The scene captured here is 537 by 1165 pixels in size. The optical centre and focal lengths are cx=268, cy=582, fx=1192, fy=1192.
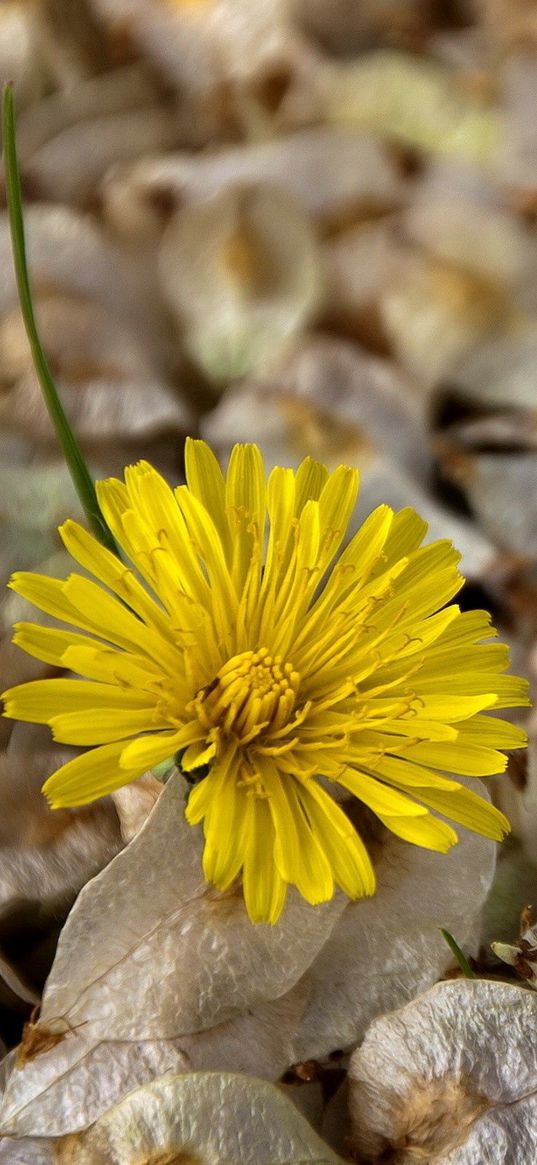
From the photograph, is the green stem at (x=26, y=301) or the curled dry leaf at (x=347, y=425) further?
the curled dry leaf at (x=347, y=425)

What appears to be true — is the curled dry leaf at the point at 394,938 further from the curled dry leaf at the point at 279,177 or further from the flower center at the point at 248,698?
the curled dry leaf at the point at 279,177

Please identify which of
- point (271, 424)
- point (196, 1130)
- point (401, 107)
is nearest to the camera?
point (196, 1130)

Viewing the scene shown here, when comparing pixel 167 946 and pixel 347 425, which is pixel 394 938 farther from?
pixel 347 425

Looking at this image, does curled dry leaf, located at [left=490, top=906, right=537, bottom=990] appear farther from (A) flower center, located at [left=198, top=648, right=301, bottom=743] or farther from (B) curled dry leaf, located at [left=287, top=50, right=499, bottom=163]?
(B) curled dry leaf, located at [left=287, top=50, right=499, bottom=163]

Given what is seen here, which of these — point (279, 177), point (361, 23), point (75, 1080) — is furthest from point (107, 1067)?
point (361, 23)

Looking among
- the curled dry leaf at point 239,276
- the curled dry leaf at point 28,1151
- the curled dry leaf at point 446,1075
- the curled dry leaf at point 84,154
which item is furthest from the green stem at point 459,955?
the curled dry leaf at point 84,154

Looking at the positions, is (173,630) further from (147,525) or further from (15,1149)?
(15,1149)

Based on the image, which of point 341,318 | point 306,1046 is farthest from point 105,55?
point 306,1046
